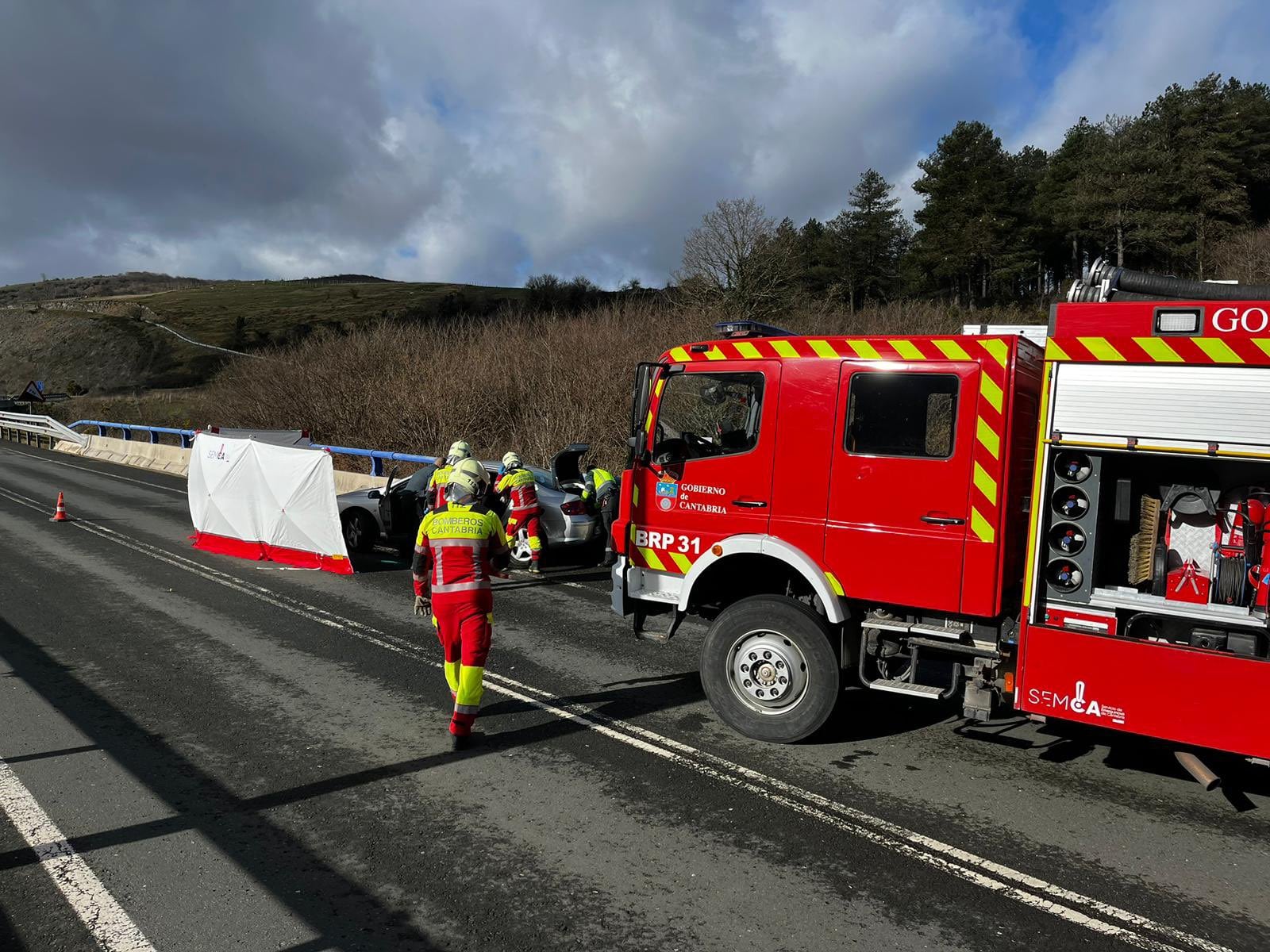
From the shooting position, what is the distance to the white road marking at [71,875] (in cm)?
350

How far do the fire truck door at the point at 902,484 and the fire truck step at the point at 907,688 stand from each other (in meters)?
0.51

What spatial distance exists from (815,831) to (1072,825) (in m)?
1.36

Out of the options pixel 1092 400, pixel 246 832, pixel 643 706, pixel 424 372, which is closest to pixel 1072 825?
pixel 1092 400

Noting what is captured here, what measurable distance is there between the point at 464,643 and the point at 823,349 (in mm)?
2996

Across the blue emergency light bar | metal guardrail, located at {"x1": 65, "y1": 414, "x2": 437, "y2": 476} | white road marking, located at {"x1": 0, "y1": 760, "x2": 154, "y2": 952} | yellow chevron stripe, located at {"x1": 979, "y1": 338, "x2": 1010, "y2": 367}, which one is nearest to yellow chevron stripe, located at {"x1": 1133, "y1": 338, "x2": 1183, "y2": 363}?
yellow chevron stripe, located at {"x1": 979, "y1": 338, "x2": 1010, "y2": 367}

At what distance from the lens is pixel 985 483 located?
5105 mm

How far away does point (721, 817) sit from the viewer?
4621 millimetres

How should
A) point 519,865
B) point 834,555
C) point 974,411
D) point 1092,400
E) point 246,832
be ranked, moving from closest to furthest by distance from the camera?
point 519,865, point 246,832, point 1092,400, point 974,411, point 834,555

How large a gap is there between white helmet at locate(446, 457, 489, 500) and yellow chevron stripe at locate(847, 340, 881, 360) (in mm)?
2586

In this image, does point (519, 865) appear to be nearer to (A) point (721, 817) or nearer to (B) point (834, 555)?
(A) point (721, 817)

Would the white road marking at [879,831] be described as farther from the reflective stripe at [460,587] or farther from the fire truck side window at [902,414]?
the fire truck side window at [902,414]

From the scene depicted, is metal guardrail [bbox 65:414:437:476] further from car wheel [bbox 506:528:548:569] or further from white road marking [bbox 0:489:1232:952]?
white road marking [bbox 0:489:1232:952]

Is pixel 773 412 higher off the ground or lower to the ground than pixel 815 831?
higher

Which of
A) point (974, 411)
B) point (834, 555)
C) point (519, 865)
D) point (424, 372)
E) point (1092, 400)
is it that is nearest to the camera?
point (519, 865)
